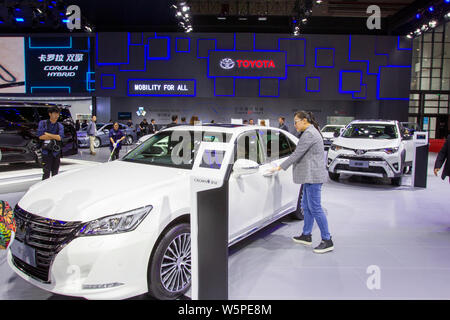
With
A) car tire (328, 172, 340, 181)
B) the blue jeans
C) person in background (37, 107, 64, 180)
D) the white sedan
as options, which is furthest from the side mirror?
car tire (328, 172, 340, 181)

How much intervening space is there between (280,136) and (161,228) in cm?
244

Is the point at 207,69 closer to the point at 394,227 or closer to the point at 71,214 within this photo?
the point at 394,227

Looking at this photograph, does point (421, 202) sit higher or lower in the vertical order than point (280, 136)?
lower

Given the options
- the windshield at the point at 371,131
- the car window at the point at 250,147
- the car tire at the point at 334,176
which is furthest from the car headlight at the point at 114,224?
the windshield at the point at 371,131

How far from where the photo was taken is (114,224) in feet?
7.35

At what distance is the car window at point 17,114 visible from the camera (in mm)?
8203

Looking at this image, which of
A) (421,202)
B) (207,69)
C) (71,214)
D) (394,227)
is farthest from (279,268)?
(207,69)

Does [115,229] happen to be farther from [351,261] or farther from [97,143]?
[97,143]

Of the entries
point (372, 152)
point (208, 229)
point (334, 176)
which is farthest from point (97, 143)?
point (208, 229)

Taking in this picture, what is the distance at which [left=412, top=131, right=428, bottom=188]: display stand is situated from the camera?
7205 millimetres

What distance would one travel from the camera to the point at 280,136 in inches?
170

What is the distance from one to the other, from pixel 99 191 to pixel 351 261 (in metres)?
2.69

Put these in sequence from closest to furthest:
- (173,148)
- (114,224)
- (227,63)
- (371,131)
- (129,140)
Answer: (114,224) → (173,148) → (371,131) → (227,63) → (129,140)

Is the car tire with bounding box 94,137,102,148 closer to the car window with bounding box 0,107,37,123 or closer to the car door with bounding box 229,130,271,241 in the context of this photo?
the car window with bounding box 0,107,37,123
